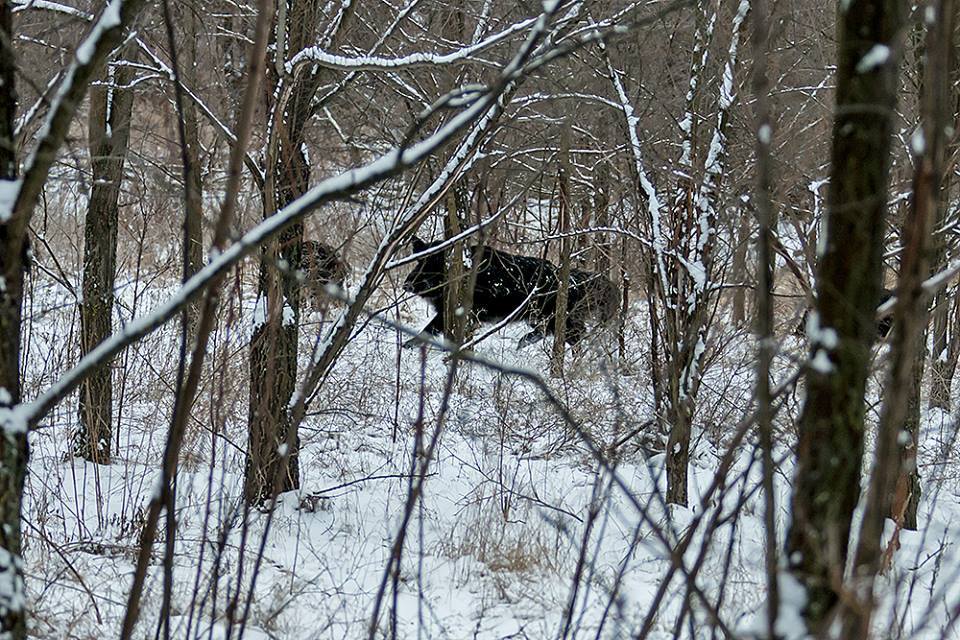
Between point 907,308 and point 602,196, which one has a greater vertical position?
point 602,196

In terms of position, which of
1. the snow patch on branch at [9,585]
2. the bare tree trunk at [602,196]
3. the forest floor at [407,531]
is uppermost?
the bare tree trunk at [602,196]

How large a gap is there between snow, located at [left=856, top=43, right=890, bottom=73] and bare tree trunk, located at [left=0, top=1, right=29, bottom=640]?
107 centimetres

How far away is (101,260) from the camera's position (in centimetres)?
610

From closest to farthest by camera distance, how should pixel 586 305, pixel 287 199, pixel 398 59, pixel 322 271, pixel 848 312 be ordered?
pixel 848 312, pixel 398 59, pixel 287 199, pixel 322 271, pixel 586 305

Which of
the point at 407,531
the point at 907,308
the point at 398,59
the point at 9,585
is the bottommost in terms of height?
the point at 9,585

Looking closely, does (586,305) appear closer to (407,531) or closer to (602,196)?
(602,196)

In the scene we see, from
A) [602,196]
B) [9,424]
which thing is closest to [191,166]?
[9,424]

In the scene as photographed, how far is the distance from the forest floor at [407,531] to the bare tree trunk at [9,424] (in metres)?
0.54

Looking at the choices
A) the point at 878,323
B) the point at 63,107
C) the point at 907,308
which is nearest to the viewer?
the point at 907,308

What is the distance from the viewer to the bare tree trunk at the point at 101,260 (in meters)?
5.70

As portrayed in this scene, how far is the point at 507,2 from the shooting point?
7555 millimetres

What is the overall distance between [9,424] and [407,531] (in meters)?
4.09

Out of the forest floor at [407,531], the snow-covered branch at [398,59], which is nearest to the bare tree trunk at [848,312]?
the forest floor at [407,531]

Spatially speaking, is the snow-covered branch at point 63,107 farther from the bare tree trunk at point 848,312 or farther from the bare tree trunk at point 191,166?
the bare tree trunk at point 848,312
